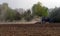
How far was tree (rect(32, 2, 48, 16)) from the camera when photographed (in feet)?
37.0

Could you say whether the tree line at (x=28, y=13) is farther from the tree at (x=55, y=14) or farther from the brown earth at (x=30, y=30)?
the brown earth at (x=30, y=30)

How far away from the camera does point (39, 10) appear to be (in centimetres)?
1123

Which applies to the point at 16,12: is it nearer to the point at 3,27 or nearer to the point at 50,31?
the point at 3,27

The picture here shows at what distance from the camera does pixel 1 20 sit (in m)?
10.7

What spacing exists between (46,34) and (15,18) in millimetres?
4012

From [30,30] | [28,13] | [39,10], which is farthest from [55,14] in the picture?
[30,30]

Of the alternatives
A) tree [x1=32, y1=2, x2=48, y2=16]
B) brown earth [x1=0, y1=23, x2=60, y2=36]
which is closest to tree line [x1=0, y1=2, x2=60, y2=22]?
tree [x1=32, y1=2, x2=48, y2=16]

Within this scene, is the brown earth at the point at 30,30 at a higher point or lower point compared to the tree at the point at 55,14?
lower

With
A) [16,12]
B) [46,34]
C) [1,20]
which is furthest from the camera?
[16,12]

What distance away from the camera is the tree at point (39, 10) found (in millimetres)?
11289

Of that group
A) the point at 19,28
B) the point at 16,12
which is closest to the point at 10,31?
the point at 19,28

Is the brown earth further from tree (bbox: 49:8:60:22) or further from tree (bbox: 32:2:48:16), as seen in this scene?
tree (bbox: 32:2:48:16)

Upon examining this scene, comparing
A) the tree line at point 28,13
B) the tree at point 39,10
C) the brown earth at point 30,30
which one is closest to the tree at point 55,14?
the tree line at point 28,13

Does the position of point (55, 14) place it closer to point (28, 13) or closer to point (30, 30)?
point (28, 13)
